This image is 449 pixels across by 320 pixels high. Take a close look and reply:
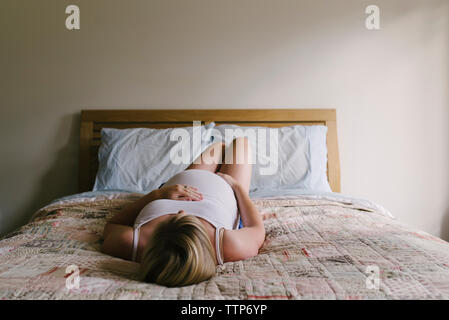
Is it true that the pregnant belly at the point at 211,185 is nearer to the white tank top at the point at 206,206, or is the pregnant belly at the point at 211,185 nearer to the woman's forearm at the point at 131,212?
the white tank top at the point at 206,206

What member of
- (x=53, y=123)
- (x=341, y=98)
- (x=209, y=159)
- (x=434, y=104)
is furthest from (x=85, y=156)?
→ (x=434, y=104)

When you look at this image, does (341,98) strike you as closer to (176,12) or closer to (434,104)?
(434,104)

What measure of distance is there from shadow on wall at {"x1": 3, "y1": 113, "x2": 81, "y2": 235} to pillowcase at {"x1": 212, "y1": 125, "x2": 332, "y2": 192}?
1.08 metres

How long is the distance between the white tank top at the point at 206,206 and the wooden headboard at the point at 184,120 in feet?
3.70

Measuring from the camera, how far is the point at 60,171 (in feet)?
8.71

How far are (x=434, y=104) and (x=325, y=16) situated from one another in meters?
1.01

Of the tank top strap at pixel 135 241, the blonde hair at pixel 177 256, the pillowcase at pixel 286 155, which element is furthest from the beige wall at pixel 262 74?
the blonde hair at pixel 177 256

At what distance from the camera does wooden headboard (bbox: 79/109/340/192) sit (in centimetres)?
257

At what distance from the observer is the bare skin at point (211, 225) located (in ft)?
3.49

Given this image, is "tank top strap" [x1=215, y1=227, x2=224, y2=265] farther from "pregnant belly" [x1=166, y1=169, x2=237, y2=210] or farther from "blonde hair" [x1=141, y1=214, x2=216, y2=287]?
"pregnant belly" [x1=166, y1=169, x2=237, y2=210]

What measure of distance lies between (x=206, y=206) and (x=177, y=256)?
38 centimetres

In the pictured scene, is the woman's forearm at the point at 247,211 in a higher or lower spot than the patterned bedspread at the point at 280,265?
higher

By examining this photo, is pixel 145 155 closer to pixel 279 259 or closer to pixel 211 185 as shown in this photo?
pixel 211 185

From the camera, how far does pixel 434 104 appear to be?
2.61 metres
